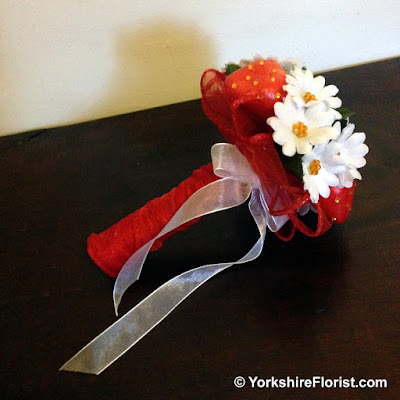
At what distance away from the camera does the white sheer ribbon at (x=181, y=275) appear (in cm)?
49

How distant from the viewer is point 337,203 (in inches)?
19.2

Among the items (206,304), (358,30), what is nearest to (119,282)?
(206,304)

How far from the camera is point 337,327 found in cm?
49

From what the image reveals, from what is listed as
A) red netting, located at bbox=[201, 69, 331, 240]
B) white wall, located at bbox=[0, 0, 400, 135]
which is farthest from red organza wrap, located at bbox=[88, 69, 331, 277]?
white wall, located at bbox=[0, 0, 400, 135]

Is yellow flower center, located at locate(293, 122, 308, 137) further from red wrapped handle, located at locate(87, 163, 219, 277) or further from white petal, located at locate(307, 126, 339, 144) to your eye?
red wrapped handle, located at locate(87, 163, 219, 277)

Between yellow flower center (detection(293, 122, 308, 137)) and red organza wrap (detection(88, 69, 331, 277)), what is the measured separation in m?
0.03

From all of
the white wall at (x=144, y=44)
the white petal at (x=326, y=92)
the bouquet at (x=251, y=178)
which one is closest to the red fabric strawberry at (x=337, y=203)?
the bouquet at (x=251, y=178)

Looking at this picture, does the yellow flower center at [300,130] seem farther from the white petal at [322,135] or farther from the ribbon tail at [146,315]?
the ribbon tail at [146,315]

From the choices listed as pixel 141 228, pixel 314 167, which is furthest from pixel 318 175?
pixel 141 228

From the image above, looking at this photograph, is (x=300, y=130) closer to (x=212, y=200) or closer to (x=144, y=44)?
(x=212, y=200)

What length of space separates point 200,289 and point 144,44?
0.41 m

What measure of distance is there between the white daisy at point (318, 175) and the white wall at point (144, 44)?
1.12 ft

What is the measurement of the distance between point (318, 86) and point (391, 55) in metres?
0.40

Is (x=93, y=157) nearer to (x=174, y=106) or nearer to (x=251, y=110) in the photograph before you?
(x=174, y=106)
